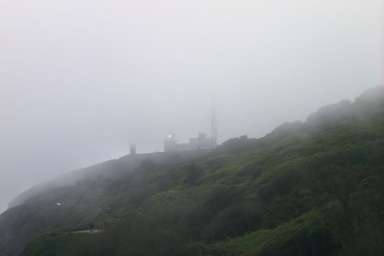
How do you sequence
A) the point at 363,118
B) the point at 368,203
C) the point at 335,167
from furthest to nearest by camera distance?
the point at 363,118 → the point at 335,167 → the point at 368,203

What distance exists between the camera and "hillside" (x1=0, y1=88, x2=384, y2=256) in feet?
65.1

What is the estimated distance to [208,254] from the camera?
866 inches

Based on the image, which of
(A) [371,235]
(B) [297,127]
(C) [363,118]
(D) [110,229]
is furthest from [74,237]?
(B) [297,127]

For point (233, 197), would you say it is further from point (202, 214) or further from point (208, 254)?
point (208, 254)

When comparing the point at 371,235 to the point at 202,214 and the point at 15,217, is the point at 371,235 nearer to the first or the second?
the point at 202,214

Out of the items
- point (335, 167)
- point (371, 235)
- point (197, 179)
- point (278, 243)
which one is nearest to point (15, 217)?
point (197, 179)

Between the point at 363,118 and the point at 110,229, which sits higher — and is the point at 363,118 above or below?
above

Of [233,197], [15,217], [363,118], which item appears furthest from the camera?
[15,217]

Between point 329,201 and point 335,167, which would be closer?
point 329,201

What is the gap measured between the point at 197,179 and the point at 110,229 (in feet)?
63.4

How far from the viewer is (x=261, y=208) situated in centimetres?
2756

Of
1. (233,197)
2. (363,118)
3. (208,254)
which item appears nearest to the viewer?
(208,254)

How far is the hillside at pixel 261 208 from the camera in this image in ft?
65.1

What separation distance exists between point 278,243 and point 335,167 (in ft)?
26.3
